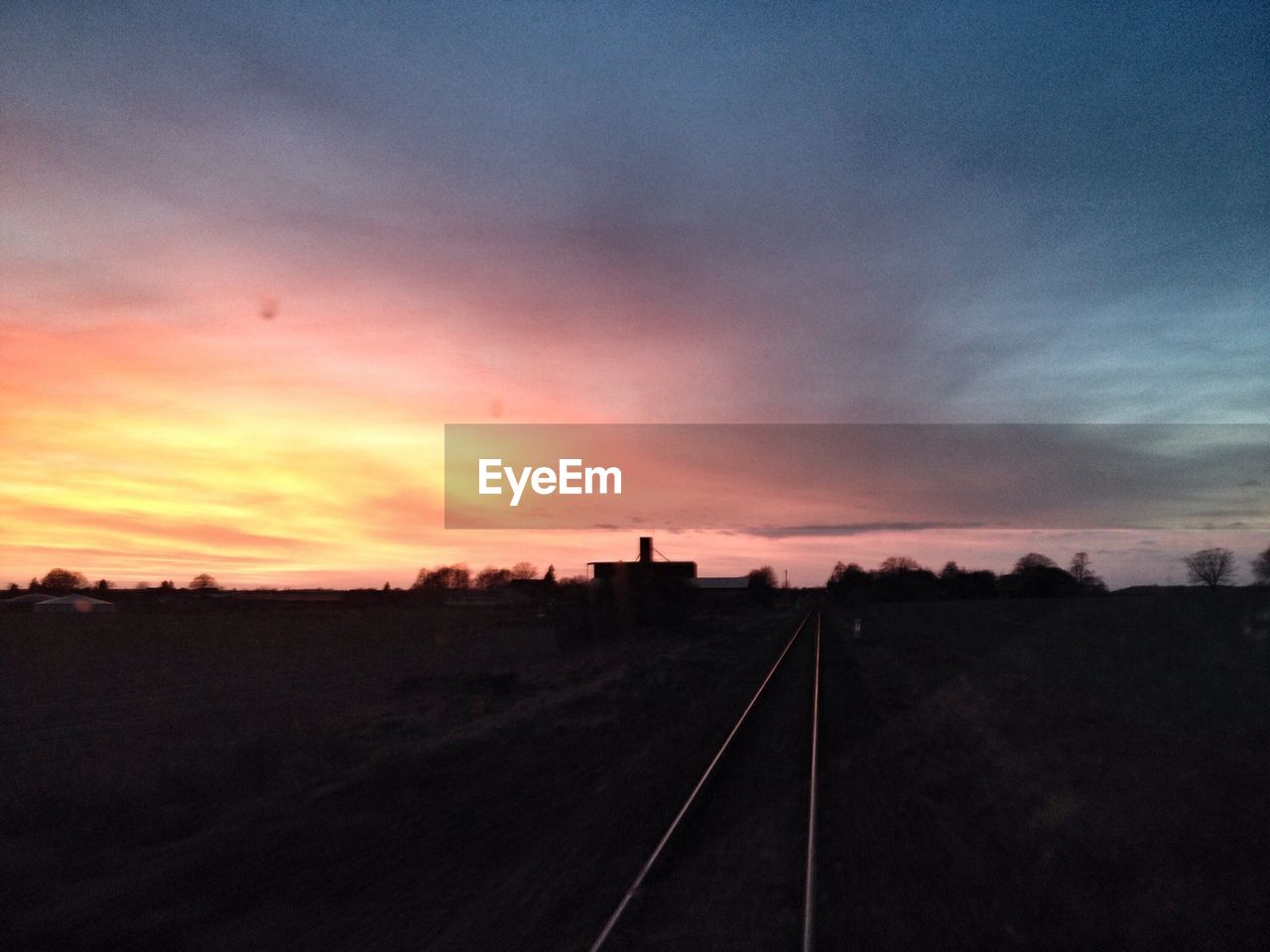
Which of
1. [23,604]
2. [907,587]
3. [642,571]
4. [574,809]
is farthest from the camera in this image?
[907,587]

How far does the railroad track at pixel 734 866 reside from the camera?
759 cm

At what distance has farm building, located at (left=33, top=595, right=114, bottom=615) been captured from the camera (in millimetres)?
106175

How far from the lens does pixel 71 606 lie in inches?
4444

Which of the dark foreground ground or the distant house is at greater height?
the distant house

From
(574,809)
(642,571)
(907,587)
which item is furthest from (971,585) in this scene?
(574,809)

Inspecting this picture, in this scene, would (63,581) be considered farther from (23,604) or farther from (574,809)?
(574,809)

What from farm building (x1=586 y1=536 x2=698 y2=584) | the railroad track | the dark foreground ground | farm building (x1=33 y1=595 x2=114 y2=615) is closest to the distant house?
farm building (x1=33 y1=595 x2=114 y2=615)

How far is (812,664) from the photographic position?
3650 centimetres

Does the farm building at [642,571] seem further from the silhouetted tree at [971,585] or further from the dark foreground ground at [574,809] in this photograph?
the silhouetted tree at [971,585]

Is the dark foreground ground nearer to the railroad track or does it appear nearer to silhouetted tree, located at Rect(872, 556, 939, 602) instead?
the railroad track

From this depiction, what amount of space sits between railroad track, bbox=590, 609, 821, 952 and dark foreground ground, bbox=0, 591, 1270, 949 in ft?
0.61

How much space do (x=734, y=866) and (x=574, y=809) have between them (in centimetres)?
328

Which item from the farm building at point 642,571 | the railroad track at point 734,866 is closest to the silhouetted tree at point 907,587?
the farm building at point 642,571

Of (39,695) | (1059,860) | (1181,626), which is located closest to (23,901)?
(1059,860)
